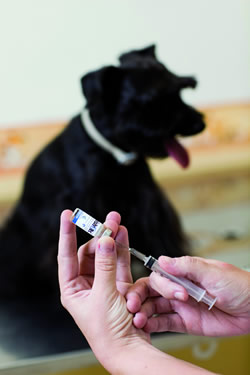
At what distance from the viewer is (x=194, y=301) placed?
598mm

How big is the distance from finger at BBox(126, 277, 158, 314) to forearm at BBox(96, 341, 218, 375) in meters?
0.05

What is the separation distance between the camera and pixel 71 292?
53 centimetres

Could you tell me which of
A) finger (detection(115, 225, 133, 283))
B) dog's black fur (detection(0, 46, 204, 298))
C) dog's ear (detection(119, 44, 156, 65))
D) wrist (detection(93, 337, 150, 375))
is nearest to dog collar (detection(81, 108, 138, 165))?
dog's black fur (detection(0, 46, 204, 298))

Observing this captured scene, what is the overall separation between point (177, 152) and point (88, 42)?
0.30 metres

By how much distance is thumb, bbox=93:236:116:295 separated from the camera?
0.45 m

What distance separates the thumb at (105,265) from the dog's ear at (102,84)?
38 cm

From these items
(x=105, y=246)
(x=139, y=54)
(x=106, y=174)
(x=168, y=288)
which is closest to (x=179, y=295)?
(x=168, y=288)

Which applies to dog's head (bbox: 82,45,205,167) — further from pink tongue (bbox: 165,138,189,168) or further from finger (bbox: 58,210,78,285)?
finger (bbox: 58,210,78,285)

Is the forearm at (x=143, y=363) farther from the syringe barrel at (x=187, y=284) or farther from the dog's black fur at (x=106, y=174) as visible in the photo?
the dog's black fur at (x=106, y=174)

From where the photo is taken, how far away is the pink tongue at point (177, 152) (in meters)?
0.84

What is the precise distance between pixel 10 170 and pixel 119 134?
259 millimetres

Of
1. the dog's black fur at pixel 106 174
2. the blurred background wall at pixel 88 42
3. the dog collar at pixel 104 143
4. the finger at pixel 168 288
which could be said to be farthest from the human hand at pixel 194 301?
the blurred background wall at pixel 88 42

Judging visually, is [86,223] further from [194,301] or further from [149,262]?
[194,301]

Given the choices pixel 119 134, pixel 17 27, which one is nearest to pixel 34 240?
pixel 119 134
